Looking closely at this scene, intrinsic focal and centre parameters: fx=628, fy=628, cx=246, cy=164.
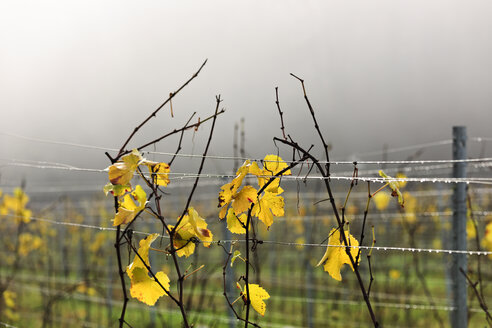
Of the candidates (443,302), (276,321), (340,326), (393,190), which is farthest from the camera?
(443,302)

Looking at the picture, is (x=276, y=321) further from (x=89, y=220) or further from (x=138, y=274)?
(x=89, y=220)

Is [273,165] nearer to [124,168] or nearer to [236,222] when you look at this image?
[236,222]

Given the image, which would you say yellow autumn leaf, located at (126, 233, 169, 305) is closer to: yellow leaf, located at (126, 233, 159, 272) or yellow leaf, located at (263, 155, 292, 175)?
yellow leaf, located at (126, 233, 159, 272)

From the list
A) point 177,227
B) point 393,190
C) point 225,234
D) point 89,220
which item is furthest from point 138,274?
point 89,220

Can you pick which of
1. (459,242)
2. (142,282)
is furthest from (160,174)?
(459,242)

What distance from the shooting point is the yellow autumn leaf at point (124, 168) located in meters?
1.24

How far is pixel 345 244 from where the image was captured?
1.30 meters

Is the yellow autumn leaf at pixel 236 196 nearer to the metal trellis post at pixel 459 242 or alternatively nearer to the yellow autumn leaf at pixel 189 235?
the yellow autumn leaf at pixel 189 235

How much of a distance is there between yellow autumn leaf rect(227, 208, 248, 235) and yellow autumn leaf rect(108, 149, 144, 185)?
23cm

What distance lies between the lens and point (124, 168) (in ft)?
4.08

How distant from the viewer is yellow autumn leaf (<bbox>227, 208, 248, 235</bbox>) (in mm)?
1348

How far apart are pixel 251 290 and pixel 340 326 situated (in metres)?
4.41

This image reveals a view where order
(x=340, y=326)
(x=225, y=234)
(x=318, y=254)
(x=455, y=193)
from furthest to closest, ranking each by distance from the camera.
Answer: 1. (x=318, y=254)
2. (x=340, y=326)
3. (x=225, y=234)
4. (x=455, y=193)

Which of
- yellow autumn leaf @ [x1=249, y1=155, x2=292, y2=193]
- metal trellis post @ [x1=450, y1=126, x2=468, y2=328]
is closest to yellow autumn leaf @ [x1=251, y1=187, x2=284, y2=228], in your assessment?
yellow autumn leaf @ [x1=249, y1=155, x2=292, y2=193]
